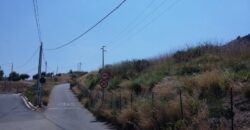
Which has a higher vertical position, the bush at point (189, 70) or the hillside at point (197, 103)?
the bush at point (189, 70)

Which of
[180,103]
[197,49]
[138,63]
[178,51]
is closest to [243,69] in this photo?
[180,103]

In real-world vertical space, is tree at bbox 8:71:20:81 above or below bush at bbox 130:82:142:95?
above

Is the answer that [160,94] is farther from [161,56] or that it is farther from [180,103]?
Result: [161,56]

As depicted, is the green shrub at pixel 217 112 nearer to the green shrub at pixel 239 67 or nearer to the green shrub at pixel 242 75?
the green shrub at pixel 242 75

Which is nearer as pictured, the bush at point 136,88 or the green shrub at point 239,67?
the green shrub at point 239,67

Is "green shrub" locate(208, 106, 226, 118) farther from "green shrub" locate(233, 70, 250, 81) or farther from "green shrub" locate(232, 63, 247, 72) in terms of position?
"green shrub" locate(232, 63, 247, 72)

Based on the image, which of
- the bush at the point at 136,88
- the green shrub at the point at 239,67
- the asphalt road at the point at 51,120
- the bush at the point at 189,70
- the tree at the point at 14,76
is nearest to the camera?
the green shrub at the point at 239,67

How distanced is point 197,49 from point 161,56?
8390 millimetres

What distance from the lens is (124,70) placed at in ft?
190

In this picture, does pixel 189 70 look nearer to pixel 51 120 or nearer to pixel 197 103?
pixel 51 120

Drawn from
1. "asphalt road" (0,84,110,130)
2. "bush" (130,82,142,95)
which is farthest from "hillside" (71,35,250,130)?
"bush" (130,82,142,95)

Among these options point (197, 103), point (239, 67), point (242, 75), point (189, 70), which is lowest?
point (197, 103)

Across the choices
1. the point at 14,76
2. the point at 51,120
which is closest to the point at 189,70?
the point at 51,120

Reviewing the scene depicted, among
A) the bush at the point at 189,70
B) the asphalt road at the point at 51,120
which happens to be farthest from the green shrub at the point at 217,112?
the bush at the point at 189,70
